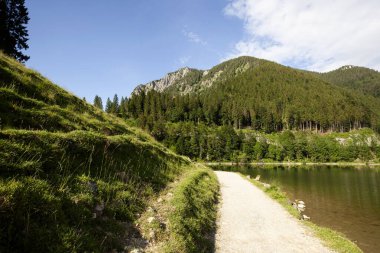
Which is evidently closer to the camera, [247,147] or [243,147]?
[247,147]

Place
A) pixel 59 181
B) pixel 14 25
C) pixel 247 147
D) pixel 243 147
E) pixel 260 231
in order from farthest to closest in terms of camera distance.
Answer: pixel 243 147
pixel 247 147
pixel 14 25
pixel 260 231
pixel 59 181

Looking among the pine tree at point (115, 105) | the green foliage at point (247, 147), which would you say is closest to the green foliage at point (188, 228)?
the green foliage at point (247, 147)

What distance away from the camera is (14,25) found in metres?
41.8

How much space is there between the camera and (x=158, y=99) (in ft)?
618

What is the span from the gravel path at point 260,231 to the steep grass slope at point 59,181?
527 cm

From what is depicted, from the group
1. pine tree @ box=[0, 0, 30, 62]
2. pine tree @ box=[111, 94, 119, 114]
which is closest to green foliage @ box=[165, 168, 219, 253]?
pine tree @ box=[0, 0, 30, 62]

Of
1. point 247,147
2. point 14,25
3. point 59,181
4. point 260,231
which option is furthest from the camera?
point 247,147

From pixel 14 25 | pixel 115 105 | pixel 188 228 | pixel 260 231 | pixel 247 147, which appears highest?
pixel 115 105

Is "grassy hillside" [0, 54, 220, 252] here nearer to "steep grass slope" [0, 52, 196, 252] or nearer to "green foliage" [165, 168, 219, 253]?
"steep grass slope" [0, 52, 196, 252]

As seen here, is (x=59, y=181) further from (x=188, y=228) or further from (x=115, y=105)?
(x=115, y=105)

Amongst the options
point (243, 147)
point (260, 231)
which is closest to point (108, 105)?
point (243, 147)

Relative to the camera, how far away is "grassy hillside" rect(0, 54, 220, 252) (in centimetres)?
697

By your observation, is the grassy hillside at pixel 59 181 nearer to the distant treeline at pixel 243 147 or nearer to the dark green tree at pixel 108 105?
the distant treeline at pixel 243 147

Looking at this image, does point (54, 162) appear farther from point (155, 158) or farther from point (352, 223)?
point (352, 223)
